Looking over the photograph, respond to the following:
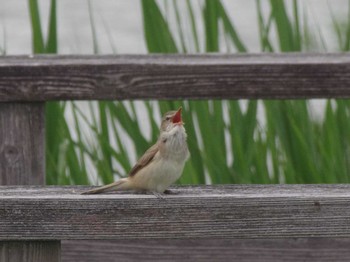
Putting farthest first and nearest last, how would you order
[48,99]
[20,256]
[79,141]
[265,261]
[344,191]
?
[79,141] < [48,99] < [265,261] < [344,191] < [20,256]

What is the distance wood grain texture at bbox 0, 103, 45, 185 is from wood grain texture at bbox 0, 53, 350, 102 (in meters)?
0.05

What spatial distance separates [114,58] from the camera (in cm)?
408

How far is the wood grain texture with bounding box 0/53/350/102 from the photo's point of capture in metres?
3.83

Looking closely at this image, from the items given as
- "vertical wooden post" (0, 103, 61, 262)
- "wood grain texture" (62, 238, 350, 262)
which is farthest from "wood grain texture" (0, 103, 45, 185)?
"wood grain texture" (62, 238, 350, 262)

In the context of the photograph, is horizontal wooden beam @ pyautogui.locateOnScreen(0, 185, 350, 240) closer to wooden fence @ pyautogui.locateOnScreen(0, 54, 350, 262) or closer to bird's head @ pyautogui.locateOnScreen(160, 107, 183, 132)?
wooden fence @ pyautogui.locateOnScreen(0, 54, 350, 262)

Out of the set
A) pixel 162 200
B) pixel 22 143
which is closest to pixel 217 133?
pixel 22 143

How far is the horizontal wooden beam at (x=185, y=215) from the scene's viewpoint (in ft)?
6.66

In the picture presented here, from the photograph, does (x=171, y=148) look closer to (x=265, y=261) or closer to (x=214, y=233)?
(x=265, y=261)

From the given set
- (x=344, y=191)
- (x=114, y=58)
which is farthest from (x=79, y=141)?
(x=344, y=191)

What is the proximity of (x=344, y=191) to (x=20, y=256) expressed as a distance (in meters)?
0.65

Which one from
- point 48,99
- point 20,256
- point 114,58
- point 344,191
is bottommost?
point 20,256

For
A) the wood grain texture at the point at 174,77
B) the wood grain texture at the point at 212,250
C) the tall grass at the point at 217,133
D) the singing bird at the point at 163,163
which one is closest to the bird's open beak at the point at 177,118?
the singing bird at the point at 163,163

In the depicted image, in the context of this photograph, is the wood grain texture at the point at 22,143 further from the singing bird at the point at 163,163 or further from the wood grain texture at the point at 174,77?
the singing bird at the point at 163,163

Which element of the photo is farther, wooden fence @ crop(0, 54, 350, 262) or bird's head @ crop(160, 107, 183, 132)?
bird's head @ crop(160, 107, 183, 132)
